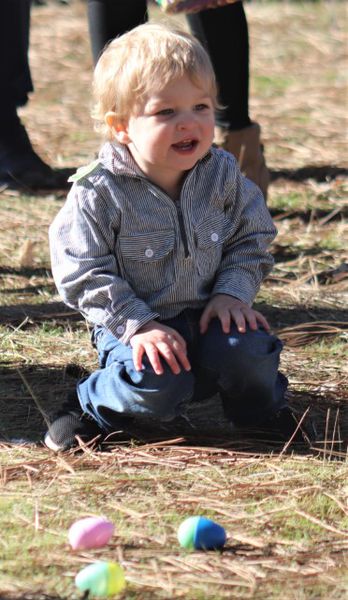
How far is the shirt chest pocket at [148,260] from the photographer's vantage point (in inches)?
110

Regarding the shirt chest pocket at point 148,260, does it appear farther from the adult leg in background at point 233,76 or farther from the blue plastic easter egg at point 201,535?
the adult leg in background at point 233,76

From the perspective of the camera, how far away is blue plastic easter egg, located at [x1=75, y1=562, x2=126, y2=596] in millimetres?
1985

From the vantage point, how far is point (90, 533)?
2.18m

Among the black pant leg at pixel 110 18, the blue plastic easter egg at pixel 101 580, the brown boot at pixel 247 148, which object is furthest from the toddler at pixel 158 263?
the brown boot at pixel 247 148

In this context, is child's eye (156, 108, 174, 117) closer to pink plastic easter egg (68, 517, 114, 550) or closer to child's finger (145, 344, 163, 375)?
child's finger (145, 344, 163, 375)

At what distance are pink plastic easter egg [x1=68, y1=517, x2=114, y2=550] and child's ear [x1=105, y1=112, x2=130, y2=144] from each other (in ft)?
3.33

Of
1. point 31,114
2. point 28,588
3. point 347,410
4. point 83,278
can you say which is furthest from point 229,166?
point 31,114

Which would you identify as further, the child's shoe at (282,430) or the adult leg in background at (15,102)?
the adult leg in background at (15,102)

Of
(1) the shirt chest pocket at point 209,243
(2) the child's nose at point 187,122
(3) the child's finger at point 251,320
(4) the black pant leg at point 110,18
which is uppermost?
(2) the child's nose at point 187,122

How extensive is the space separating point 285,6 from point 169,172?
276 inches

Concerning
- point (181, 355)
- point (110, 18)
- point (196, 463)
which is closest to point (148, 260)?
point (181, 355)

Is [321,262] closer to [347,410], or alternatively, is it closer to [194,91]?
[347,410]

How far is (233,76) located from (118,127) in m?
1.52

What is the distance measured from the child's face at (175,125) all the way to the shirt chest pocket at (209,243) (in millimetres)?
155
